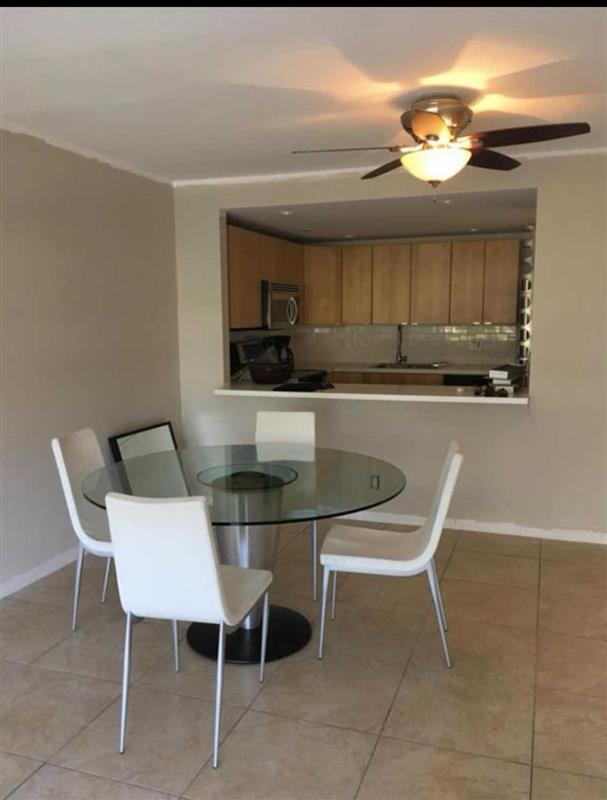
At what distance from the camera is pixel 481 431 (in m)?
4.16

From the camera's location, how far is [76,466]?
299 centimetres

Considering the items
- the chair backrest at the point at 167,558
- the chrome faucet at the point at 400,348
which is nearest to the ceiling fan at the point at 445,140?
the chair backrest at the point at 167,558

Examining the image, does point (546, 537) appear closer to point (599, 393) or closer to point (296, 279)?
point (599, 393)

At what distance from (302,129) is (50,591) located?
2726 millimetres

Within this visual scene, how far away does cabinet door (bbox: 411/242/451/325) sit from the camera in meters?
6.13

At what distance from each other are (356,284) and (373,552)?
4197mm

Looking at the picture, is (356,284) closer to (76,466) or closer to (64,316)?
(64,316)

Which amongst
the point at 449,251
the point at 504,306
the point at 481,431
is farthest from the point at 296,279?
the point at 481,431

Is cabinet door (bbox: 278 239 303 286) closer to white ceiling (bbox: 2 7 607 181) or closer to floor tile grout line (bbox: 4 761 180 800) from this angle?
white ceiling (bbox: 2 7 607 181)

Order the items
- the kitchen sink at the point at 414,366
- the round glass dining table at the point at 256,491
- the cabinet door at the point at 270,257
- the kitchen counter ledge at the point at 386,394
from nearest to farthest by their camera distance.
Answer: the round glass dining table at the point at 256,491 → the kitchen counter ledge at the point at 386,394 → the cabinet door at the point at 270,257 → the kitchen sink at the point at 414,366

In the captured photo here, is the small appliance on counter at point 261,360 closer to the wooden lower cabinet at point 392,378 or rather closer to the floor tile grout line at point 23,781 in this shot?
the wooden lower cabinet at point 392,378

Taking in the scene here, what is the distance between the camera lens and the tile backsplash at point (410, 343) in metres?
6.45

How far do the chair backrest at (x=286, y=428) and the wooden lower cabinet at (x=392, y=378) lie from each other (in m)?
2.65

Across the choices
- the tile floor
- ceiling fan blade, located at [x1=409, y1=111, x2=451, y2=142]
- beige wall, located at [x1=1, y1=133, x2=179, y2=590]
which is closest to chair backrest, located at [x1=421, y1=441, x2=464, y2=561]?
the tile floor
